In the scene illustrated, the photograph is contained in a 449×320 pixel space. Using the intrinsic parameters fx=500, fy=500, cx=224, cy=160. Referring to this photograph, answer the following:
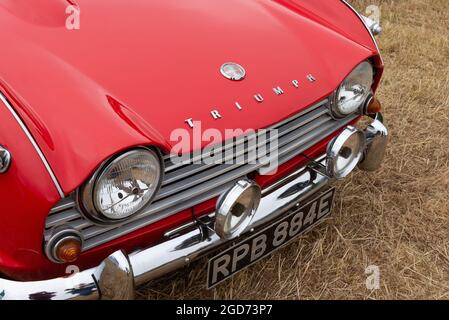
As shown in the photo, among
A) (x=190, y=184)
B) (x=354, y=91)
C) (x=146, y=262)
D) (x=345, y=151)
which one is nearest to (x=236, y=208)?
(x=190, y=184)

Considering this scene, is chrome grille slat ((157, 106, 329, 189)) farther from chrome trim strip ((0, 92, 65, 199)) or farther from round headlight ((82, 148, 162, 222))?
chrome trim strip ((0, 92, 65, 199))

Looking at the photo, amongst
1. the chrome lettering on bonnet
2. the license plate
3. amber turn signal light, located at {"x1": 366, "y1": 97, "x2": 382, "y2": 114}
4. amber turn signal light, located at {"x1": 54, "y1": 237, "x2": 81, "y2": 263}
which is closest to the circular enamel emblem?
the chrome lettering on bonnet

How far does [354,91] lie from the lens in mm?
2074

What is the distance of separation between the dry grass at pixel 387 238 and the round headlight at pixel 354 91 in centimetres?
67

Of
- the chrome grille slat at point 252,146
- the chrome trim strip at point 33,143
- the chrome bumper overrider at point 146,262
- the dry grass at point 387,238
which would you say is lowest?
the dry grass at point 387,238

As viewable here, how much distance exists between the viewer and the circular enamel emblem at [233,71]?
1.76 metres

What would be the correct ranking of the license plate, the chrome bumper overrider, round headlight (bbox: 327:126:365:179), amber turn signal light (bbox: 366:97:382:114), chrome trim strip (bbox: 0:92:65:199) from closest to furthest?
1. chrome trim strip (bbox: 0:92:65:199)
2. the chrome bumper overrider
3. the license plate
4. round headlight (bbox: 327:126:365:179)
5. amber turn signal light (bbox: 366:97:382:114)

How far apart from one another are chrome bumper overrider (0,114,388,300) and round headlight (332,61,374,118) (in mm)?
342

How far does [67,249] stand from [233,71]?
83cm

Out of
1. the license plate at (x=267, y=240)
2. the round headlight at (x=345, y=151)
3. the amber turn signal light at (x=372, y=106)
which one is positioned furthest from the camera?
the amber turn signal light at (x=372, y=106)

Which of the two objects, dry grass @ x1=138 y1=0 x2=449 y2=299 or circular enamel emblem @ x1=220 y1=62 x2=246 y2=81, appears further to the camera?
dry grass @ x1=138 y1=0 x2=449 y2=299

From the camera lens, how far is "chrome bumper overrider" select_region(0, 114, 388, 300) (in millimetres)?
1465

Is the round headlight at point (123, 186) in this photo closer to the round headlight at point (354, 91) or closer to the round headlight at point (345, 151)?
the round headlight at point (345, 151)

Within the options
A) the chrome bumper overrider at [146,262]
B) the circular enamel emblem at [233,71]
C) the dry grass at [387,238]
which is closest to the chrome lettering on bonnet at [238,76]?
the circular enamel emblem at [233,71]
